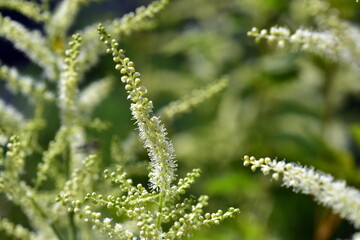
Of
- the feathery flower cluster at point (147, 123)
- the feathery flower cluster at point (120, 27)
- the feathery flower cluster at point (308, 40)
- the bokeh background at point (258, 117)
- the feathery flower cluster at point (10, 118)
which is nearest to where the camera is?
the feathery flower cluster at point (147, 123)

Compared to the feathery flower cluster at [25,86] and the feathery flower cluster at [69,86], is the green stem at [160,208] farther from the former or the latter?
the feathery flower cluster at [25,86]

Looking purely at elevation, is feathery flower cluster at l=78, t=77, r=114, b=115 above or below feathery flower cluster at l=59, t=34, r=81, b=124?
above

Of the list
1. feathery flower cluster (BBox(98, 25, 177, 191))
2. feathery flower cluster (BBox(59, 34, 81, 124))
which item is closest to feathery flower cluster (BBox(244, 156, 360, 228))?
feathery flower cluster (BBox(98, 25, 177, 191))

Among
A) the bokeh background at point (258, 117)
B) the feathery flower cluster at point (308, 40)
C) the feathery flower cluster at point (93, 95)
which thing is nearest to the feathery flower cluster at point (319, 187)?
the feathery flower cluster at point (308, 40)

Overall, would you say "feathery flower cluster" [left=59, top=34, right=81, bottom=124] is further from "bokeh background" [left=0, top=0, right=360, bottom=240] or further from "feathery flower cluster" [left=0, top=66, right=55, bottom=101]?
"bokeh background" [left=0, top=0, right=360, bottom=240]

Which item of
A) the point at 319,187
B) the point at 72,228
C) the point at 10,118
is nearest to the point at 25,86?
the point at 10,118

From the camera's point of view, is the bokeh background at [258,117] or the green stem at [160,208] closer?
the green stem at [160,208]
